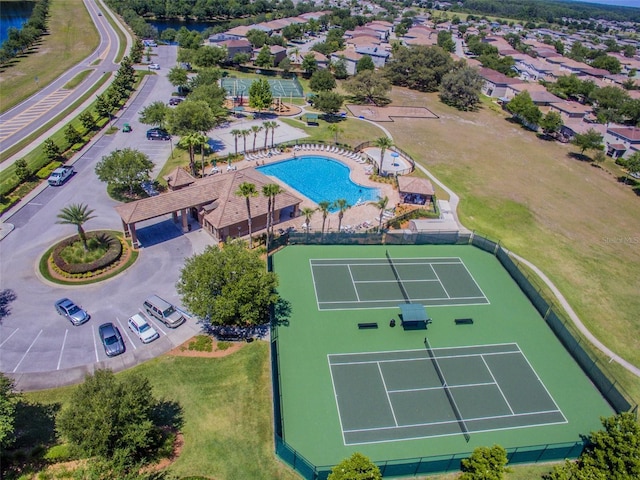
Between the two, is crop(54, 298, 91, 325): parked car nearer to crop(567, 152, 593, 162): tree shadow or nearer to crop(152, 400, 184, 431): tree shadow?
crop(152, 400, 184, 431): tree shadow

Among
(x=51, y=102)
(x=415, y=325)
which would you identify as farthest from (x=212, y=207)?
(x=51, y=102)

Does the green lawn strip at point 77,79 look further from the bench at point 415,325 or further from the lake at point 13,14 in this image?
the bench at point 415,325

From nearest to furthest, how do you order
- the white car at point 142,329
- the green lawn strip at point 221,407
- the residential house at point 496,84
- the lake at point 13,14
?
the green lawn strip at point 221,407 → the white car at point 142,329 → the residential house at point 496,84 → the lake at point 13,14

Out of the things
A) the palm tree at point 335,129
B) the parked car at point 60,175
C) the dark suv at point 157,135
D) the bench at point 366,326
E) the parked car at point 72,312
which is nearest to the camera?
A: the parked car at point 72,312

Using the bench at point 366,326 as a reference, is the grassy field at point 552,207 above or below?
above

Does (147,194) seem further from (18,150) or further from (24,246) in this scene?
(18,150)

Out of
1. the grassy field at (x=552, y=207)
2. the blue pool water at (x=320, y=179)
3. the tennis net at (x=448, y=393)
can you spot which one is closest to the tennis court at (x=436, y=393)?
the tennis net at (x=448, y=393)

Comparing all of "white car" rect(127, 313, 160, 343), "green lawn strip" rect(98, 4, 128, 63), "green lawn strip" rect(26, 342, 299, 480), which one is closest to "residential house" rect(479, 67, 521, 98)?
"green lawn strip" rect(98, 4, 128, 63)
